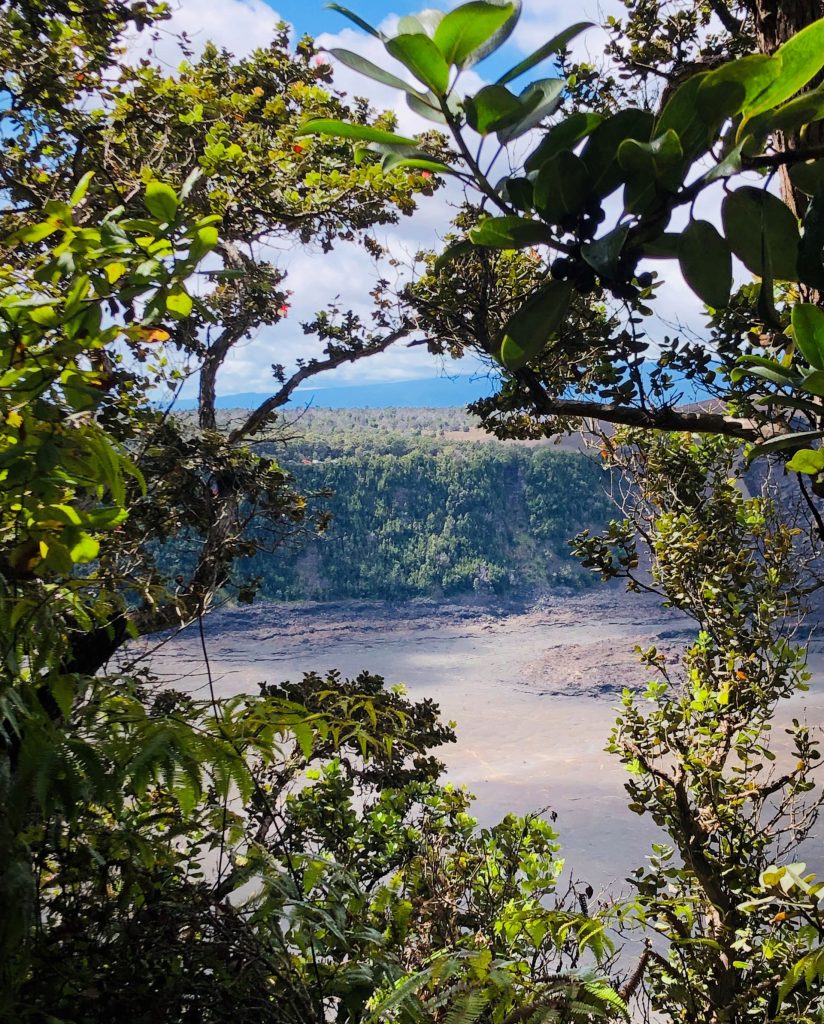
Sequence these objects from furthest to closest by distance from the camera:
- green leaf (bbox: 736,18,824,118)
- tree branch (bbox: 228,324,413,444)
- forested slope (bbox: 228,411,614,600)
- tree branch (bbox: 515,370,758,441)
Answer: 1. forested slope (bbox: 228,411,614,600)
2. tree branch (bbox: 228,324,413,444)
3. tree branch (bbox: 515,370,758,441)
4. green leaf (bbox: 736,18,824,118)

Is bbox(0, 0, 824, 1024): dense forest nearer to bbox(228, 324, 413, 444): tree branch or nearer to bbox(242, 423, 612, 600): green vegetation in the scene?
bbox(228, 324, 413, 444): tree branch

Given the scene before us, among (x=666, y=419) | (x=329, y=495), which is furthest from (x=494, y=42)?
(x=329, y=495)

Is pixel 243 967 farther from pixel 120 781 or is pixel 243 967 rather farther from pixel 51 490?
pixel 51 490

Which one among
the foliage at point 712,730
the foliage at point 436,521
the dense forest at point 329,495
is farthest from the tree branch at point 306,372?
the foliage at point 436,521

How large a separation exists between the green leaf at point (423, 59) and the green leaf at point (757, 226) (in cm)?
11

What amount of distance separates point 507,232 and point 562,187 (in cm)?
3

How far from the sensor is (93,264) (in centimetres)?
63

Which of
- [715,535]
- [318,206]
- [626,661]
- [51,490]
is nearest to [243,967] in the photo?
[51,490]

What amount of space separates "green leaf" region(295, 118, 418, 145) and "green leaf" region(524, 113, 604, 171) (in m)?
0.05

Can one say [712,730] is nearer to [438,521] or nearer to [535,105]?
[535,105]

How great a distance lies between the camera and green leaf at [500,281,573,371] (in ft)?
0.88

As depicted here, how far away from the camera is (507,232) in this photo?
258 mm

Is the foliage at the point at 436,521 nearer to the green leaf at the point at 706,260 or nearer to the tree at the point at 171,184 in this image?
the tree at the point at 171,184

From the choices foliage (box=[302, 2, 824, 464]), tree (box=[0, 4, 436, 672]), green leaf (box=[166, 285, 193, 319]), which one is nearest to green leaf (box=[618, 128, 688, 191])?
foliage (box=[302, 2, 824, 464])
